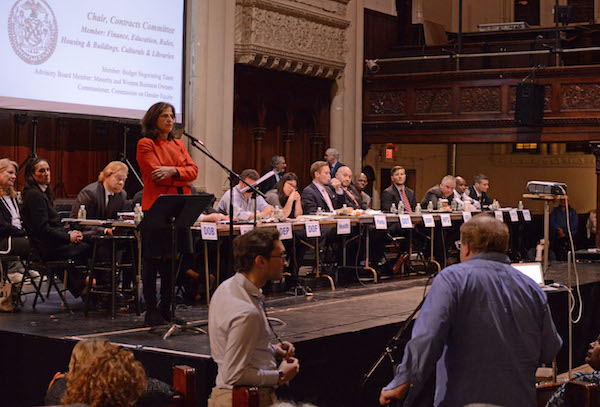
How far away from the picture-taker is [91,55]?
933 cm

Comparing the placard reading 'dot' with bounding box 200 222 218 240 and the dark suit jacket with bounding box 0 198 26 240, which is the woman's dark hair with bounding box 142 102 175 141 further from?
the dark suit jacket with bounding box 0 198 26 240

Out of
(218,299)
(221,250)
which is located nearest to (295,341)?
(218,299)

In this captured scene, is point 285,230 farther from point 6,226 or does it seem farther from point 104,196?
point 6,226

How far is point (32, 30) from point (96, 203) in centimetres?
282

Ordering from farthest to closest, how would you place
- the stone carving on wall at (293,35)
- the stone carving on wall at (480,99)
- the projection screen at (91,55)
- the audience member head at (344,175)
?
the stone carving on wall at (480,99), the stone carving on wall at (293,35), the audience member head at (344,175), the projection screen at (91,55)

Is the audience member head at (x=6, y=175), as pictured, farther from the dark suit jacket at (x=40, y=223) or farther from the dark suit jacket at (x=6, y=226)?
the dark suit jacket at (x=40, y=223)

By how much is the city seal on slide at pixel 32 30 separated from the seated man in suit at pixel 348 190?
3535 millimetres

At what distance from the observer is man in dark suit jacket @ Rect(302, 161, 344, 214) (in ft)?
30.2

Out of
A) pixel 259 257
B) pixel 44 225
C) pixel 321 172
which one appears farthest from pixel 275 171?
pixel 259 257

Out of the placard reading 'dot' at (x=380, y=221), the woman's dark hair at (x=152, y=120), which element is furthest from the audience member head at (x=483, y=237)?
the placard reading 'dot' at (x=380, y=221)

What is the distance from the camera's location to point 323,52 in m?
12.7

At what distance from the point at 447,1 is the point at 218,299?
47.6 feet

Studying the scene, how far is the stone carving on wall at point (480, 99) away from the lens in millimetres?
12430

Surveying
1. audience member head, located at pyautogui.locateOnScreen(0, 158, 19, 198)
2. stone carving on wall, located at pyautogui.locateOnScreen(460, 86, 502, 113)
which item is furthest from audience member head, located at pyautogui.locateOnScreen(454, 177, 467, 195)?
audience member head, located at pyautogui.locateOnScreen(0, 158, 19, 198)
